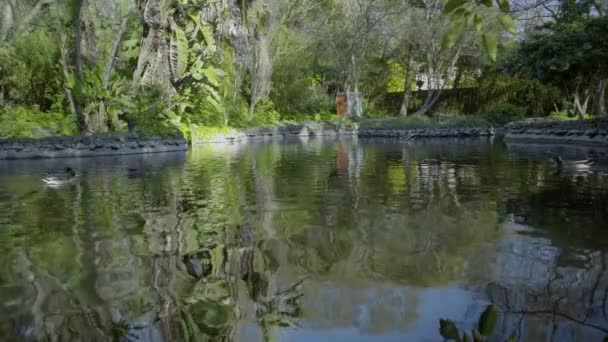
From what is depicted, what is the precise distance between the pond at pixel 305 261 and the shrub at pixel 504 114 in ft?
75.2

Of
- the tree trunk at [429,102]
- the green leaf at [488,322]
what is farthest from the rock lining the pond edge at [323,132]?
the green leaf at [488,322]

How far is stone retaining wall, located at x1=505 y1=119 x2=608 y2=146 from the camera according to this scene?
1608cm

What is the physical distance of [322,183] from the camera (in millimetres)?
9344

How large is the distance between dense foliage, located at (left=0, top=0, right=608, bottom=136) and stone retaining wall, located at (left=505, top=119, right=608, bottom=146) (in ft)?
6.37

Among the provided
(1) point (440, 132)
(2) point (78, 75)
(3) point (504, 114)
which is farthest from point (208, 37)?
(3) point (504, 114)

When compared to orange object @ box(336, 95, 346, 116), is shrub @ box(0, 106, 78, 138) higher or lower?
lower

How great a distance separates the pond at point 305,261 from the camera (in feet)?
9.81

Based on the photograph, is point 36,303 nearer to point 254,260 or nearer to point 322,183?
point 254,260

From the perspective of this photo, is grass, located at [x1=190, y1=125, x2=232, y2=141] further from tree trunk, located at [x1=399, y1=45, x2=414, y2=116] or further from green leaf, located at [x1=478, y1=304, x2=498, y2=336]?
green leaf, located at [x1=478, y1=304, x2=498, y2=336]

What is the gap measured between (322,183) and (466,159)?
6003 mm

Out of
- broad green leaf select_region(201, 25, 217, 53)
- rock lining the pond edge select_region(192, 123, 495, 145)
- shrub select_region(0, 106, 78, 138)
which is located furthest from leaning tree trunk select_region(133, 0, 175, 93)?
rock lining the pond edge select_region(192, 123, 495, 145)

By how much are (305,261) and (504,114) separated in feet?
98.1

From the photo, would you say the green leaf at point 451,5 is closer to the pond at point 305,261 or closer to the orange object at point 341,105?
the pond at point 305,261

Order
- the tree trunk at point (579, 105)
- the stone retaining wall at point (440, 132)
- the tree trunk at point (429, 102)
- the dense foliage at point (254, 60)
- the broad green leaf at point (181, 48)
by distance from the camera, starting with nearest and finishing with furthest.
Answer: the dense foliage at point (254, 60), the broad green leaf at point (181, 48), the tree trunk at point (579, 105), the stone retaining wall at point (440, 132), the tree trunk at point (429, 102)
